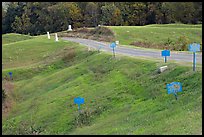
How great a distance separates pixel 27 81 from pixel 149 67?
1449 centimetres

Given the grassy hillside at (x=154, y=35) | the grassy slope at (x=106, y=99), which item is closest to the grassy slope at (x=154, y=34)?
the grassy hillside at (x=154, y=35)

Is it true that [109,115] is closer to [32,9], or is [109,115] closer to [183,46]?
[183,46]

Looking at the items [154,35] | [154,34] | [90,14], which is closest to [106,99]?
[154,35]

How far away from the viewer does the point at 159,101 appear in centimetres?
2048

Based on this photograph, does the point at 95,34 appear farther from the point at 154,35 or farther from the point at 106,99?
the point at 106,99

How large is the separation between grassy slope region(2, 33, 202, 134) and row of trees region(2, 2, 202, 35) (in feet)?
131

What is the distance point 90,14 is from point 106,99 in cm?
6219

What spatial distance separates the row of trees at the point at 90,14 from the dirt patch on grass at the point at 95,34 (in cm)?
1902

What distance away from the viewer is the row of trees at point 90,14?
7362 centimetres

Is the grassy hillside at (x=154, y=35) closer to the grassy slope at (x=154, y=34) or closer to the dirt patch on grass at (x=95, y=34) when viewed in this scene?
the grassy slope at (x=154, y=34)

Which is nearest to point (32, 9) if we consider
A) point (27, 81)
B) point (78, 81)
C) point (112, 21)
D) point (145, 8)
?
point (112, 21)

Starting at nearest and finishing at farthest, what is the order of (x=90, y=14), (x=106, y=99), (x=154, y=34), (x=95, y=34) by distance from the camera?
(x=106, y=99) → (x=154, y=34) → (x=95, y=34) → (x=90, y=14)

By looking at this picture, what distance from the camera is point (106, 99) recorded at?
2461 centimetres

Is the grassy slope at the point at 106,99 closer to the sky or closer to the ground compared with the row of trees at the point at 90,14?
closer to the ground
